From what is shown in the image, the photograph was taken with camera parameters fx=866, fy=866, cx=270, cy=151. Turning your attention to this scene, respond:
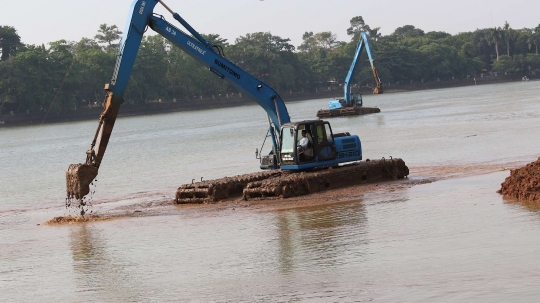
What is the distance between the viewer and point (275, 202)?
23906mm

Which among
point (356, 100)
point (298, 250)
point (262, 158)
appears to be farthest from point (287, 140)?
point (356, 100)

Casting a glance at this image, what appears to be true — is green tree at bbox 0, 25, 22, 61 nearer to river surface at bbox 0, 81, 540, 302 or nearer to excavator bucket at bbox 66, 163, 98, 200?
river surface at bbox 0, 81, 540, 302

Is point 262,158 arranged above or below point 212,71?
below

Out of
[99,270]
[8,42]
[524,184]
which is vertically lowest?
[99,270]

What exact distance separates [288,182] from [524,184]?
6851 millimetres

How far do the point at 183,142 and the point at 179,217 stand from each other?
4254cm

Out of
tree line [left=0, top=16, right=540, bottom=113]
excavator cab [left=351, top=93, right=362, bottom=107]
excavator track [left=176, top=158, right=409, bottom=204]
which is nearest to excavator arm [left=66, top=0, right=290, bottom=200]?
excavator track [left=176, top=158, right=409, bottom=204]

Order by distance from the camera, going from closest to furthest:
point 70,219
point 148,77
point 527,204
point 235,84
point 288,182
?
point 527,204, point 288,182, point 70,219, point 235,84, point 148,77

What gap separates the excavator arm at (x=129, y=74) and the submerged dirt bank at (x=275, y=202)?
2.22 m

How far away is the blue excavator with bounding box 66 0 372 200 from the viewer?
22.9 meters

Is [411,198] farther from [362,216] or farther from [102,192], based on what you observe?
[102,192]

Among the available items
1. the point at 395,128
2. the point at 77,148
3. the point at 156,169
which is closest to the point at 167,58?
the point at 77,148

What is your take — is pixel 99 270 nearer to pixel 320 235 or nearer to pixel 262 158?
pixel 320 235

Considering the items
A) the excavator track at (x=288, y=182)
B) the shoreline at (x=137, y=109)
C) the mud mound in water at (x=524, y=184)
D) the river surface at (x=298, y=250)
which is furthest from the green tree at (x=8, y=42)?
the mud mound in water at (x=524, y=184)
